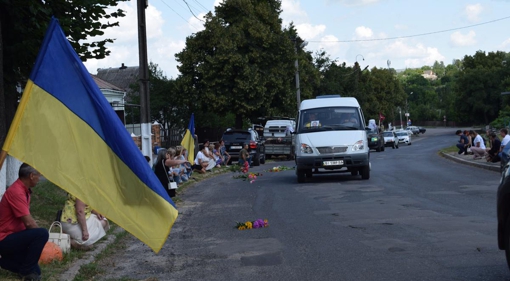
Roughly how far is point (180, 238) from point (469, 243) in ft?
14.8

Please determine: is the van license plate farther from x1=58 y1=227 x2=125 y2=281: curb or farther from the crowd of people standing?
x1=58 y1=227 x2=125 y2=281: curb

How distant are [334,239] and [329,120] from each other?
11472mm

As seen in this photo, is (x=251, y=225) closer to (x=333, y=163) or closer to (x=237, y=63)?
(x=333, y=163)

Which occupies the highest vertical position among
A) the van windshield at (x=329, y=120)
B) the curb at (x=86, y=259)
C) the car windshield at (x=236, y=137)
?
the van windshield at (x=329, y=120)

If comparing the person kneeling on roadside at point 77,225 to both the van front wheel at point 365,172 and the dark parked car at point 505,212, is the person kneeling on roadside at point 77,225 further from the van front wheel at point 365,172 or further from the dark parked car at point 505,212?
the van front wheel at point 365,172

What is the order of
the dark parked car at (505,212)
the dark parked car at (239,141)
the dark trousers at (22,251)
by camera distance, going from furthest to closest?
1. the dark parked car at (239,141)
2. the dark trousers at (22,251)
3. the dark parked car at (505,212)

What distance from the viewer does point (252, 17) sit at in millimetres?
52625

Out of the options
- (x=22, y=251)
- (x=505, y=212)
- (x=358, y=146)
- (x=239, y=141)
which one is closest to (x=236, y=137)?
(x=239, y=141)

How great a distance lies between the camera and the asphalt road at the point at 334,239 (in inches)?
319

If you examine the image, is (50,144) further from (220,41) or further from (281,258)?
(220,41)

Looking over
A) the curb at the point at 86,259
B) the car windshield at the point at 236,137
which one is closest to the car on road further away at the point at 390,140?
the car windshield at the point at 236,137

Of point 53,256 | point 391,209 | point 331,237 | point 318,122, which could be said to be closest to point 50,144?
point 53,256

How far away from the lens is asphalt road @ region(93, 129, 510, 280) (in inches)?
319

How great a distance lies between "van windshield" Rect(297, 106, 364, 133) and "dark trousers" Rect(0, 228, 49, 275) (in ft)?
46.6
